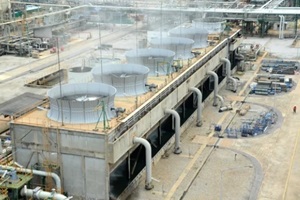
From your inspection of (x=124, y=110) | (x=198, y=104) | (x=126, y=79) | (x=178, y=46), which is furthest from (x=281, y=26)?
(x=124, y=110)

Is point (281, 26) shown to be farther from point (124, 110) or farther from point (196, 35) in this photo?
point (124, 110)

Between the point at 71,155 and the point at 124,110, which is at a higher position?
the point at 124,110

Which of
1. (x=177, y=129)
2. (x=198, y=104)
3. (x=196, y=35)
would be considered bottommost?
(x=177, y=129)

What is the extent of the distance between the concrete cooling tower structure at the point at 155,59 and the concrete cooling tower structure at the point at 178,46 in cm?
251

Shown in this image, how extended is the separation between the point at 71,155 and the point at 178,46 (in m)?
18.2

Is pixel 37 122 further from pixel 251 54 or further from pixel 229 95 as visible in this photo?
pixel 251 54

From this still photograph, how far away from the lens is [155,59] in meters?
36.4

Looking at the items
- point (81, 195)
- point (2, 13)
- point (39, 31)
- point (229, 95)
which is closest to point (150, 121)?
point (81, 195)

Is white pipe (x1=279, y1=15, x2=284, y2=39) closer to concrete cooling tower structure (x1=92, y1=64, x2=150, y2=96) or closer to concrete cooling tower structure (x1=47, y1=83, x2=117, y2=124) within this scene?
concrete cooling tower structure (x1=92, y1=64, x2=150, y2=96)

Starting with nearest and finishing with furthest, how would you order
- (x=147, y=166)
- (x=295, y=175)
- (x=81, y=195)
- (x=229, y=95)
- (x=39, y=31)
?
(x=81, y=195)
(x=147, y=166)
(x=295, y=175)
(x=229, y=95)
(x=39, y=31)

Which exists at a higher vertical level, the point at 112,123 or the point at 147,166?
the point at 112,123

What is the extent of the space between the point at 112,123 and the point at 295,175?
11.2 m

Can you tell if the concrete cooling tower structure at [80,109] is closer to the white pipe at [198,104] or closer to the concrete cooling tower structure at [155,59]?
the concrete cooling tower structure at [155,59]

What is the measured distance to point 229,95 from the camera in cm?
4503
